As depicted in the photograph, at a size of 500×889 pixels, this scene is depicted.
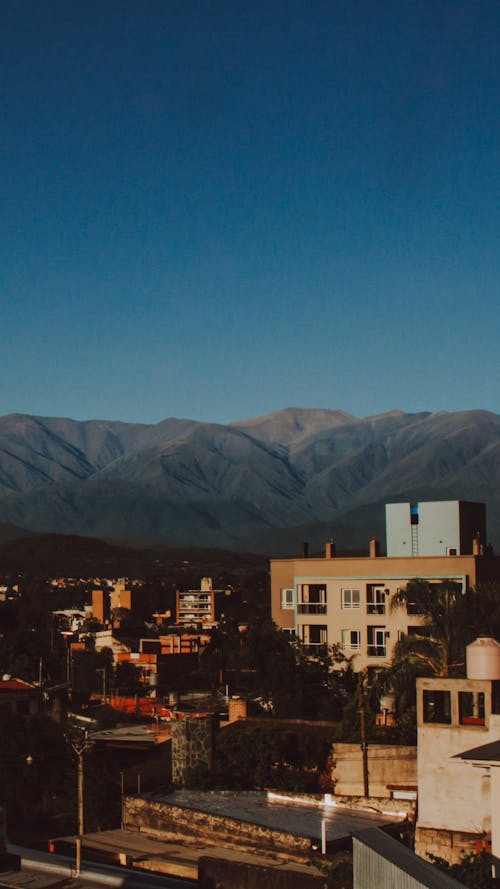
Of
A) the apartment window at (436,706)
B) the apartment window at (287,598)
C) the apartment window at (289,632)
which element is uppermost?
the apartment window at (287,598)

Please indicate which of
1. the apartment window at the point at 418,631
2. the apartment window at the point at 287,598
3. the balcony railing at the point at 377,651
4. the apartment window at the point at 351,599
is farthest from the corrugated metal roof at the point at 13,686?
the apartment window at the point at 418,631

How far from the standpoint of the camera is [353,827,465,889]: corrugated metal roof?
1433 cm

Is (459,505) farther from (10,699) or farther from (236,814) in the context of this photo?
(236,814)

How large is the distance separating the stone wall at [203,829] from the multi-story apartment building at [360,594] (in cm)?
2006

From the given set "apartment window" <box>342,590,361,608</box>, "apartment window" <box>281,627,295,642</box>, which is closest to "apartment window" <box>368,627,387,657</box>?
"apartment window" <box>342,590,361,608</box>

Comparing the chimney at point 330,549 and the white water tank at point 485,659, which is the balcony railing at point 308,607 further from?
the white water tank at point 485,659

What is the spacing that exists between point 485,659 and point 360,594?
976 inches

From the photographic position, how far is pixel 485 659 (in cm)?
2203

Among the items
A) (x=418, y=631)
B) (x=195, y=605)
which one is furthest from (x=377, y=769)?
(x=195, y=605)

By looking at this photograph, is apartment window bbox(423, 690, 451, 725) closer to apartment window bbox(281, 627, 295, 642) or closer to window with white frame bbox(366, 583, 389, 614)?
window with white frame bbox(366, 583, 389, 614)

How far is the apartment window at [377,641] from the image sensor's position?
4541 cm

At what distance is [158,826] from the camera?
24375 millimetres

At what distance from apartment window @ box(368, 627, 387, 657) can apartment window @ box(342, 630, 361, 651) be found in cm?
50

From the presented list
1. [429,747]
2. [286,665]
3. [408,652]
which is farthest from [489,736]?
[286,665]
